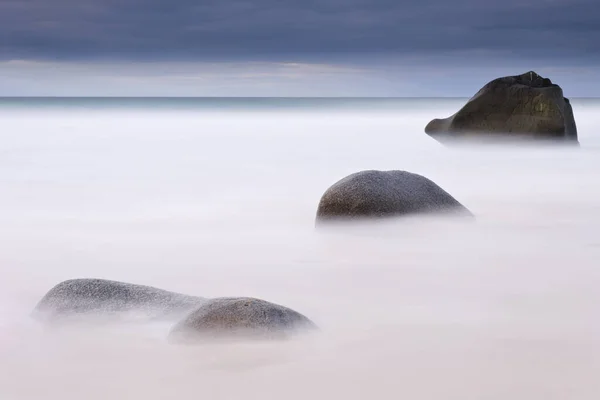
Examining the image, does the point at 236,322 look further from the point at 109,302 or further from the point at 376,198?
the point at 376,198

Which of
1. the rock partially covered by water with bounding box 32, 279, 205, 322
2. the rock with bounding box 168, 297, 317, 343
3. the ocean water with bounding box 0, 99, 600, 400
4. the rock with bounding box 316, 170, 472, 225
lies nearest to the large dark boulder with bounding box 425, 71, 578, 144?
the ocean water with bounding box 0, 99, 600, 400

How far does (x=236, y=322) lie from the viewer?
11.1ft

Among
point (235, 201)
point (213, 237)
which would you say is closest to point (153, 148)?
point (235, 201)

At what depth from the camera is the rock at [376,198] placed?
19.4ft

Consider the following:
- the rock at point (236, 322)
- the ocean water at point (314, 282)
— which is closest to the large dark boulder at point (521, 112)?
the ocean water at point (314, 282)

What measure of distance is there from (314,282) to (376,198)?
151 cm

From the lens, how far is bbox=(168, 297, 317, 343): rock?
337cm

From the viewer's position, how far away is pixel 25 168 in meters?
11.1

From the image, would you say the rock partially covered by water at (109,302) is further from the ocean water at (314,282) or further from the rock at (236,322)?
the rock at (236,322)

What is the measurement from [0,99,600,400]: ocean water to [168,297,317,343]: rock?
0.06 m

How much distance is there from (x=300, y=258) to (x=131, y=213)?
2362 millimetres

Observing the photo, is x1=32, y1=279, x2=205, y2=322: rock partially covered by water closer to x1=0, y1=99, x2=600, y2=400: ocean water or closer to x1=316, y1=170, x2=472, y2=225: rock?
x1=0, y1=99, x2=600, y2=400: ocean water

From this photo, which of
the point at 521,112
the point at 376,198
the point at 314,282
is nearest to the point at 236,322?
the point at 314,282

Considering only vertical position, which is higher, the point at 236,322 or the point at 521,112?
the point at 521,112
